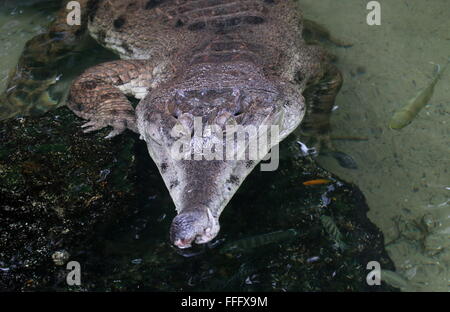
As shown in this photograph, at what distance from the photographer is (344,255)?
293 cm

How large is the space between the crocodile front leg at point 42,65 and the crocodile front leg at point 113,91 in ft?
2.60

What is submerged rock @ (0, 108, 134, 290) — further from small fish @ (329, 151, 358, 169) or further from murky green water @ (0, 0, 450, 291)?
small fish @ (329, 151, 358, 169)

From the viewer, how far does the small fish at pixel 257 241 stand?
2779mm

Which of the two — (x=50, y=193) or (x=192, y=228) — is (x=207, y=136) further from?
(x=50, y=193)

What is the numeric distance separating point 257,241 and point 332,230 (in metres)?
0.53

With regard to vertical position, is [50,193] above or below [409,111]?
above

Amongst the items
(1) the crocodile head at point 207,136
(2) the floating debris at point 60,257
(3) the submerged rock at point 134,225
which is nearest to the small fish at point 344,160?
(3) the submerged rock at point 134,225

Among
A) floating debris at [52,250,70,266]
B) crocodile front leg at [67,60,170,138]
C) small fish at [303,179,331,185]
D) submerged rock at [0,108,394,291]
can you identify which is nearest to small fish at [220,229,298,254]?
submerged rock at [0,108,394,291]

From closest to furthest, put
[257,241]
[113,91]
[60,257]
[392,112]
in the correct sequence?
[60,257] → [257,241] → [113,91] → [392,112]

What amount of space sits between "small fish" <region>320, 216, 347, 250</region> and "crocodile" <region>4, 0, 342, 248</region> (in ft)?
2.08

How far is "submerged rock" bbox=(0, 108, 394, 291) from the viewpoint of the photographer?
2.55 meters

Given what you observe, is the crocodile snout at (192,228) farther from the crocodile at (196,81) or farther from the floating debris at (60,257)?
the floating debris at (60,257)

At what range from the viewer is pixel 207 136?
8.61 feet

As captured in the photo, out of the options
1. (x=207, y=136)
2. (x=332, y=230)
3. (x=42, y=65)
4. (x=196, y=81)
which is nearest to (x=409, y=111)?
(x=332, y=230)
